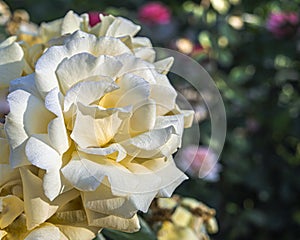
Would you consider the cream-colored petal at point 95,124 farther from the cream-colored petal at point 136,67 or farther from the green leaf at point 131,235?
the green leaf at point 131,235

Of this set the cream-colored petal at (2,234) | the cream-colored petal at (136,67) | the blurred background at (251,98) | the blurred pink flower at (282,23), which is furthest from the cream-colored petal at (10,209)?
the blurred pink flower at (282,23)

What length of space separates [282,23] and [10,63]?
5.18 ft

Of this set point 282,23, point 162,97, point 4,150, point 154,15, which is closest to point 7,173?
point 4,150

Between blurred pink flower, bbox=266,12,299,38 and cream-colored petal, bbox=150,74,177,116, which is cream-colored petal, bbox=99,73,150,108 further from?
blurred pink flower, bbox=266,12,299,38

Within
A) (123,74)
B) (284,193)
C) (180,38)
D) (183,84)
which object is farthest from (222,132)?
(284,193)

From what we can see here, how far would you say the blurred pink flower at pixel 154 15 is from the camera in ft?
5.68

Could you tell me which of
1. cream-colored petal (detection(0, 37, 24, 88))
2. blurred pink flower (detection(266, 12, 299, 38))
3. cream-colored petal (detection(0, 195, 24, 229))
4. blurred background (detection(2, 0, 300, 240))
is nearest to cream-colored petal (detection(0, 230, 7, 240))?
cream-colored petal (detection(0, 195, 24, 229))

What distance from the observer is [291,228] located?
6.63 feet

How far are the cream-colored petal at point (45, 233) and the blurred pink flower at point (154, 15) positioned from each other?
1333mm

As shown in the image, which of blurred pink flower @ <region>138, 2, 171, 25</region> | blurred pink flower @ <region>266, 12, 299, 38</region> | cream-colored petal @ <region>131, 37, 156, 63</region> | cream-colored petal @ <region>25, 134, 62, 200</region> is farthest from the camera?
blurred pink flower @ <region>266, 12, 299, 38</region>

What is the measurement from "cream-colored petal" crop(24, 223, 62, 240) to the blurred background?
1.32 m

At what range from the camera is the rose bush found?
0.42 metres

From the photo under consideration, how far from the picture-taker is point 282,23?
196 centimetres

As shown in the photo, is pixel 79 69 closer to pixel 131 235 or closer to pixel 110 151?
pixel 110 151
